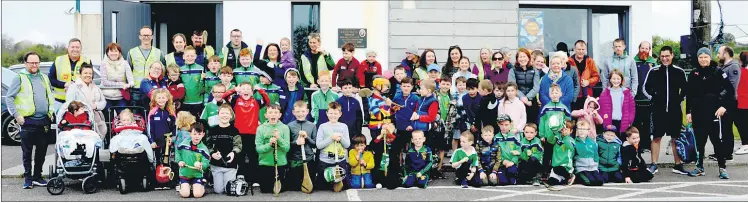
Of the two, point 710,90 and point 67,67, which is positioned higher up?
point 67,67

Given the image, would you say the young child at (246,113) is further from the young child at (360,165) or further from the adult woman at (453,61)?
the adult woman at (453,61)

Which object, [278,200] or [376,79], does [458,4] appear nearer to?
[376,79]

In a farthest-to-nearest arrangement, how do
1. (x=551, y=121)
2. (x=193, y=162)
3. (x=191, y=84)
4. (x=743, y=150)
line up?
1. (x=743, y=150)
2. (x=191, y=84)
3. (x=551, y=121)
4. (x=193, y=162)

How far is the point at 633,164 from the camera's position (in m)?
9.41

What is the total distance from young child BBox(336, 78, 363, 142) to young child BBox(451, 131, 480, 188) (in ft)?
4.20

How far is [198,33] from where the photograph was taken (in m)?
10.6

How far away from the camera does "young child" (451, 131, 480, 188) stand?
29.3 feet

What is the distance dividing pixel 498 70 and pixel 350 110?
2384 millimetres

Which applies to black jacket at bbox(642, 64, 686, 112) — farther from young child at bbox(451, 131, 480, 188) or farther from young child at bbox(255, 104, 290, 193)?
young child at bbox(255, 104, 290, 193)

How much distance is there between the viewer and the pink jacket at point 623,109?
981 cm

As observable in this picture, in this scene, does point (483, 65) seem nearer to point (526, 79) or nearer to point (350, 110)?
point (526, 79)

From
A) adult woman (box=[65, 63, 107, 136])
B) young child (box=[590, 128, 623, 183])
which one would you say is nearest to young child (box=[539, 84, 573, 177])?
young child (box=[590, 128, 623, 183])

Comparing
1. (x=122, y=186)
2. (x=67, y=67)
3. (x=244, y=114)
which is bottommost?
(x=122, y=186)

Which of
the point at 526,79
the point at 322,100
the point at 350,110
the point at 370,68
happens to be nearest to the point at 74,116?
the point at 322,100
